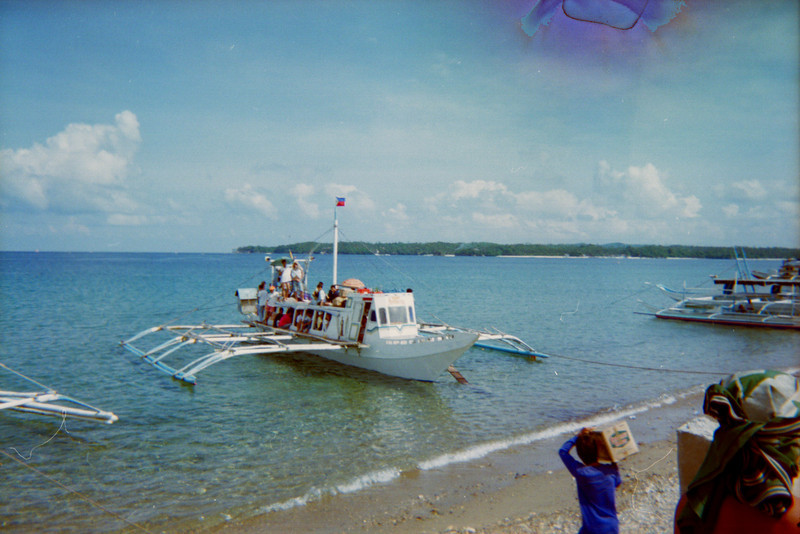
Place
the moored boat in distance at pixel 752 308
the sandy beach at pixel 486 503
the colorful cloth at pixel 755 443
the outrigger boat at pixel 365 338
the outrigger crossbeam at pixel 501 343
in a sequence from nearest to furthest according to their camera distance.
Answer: the colorful cloth at pixel 755 443
the sandy beach at pixel 486 503
the outrigger boat at pixel 365 338
the outrigger crossbeam at pixel 501 343
the moored boat in distance at pixel 752 308

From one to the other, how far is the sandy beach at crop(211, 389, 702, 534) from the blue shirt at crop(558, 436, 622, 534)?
10.5ft

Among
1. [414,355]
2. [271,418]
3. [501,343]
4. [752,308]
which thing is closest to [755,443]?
[271,418]

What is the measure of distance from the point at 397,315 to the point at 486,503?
1057cm

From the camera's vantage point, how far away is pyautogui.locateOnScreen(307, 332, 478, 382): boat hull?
1781cm

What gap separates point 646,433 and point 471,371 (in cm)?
879

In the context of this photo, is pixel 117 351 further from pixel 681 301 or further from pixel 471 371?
pixel 681 301

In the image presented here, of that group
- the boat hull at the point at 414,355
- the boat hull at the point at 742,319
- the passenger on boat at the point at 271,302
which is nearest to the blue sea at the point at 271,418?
the boat hull at the point at 414,355

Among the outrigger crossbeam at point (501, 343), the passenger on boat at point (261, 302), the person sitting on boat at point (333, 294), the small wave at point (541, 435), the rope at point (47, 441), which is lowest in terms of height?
the rope at point (47, 441)

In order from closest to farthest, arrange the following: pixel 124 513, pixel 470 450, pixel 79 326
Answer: pixel 124 513
pixel 470 450
pixel 79 326

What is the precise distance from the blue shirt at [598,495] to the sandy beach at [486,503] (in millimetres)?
3205

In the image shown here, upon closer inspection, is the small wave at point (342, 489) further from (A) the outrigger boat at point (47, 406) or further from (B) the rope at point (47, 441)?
(B) the rope at point (47, 441)

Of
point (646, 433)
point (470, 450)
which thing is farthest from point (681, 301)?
point (470, 450)

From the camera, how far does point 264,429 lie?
14.5 metres

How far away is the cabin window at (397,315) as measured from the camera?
1962cm
